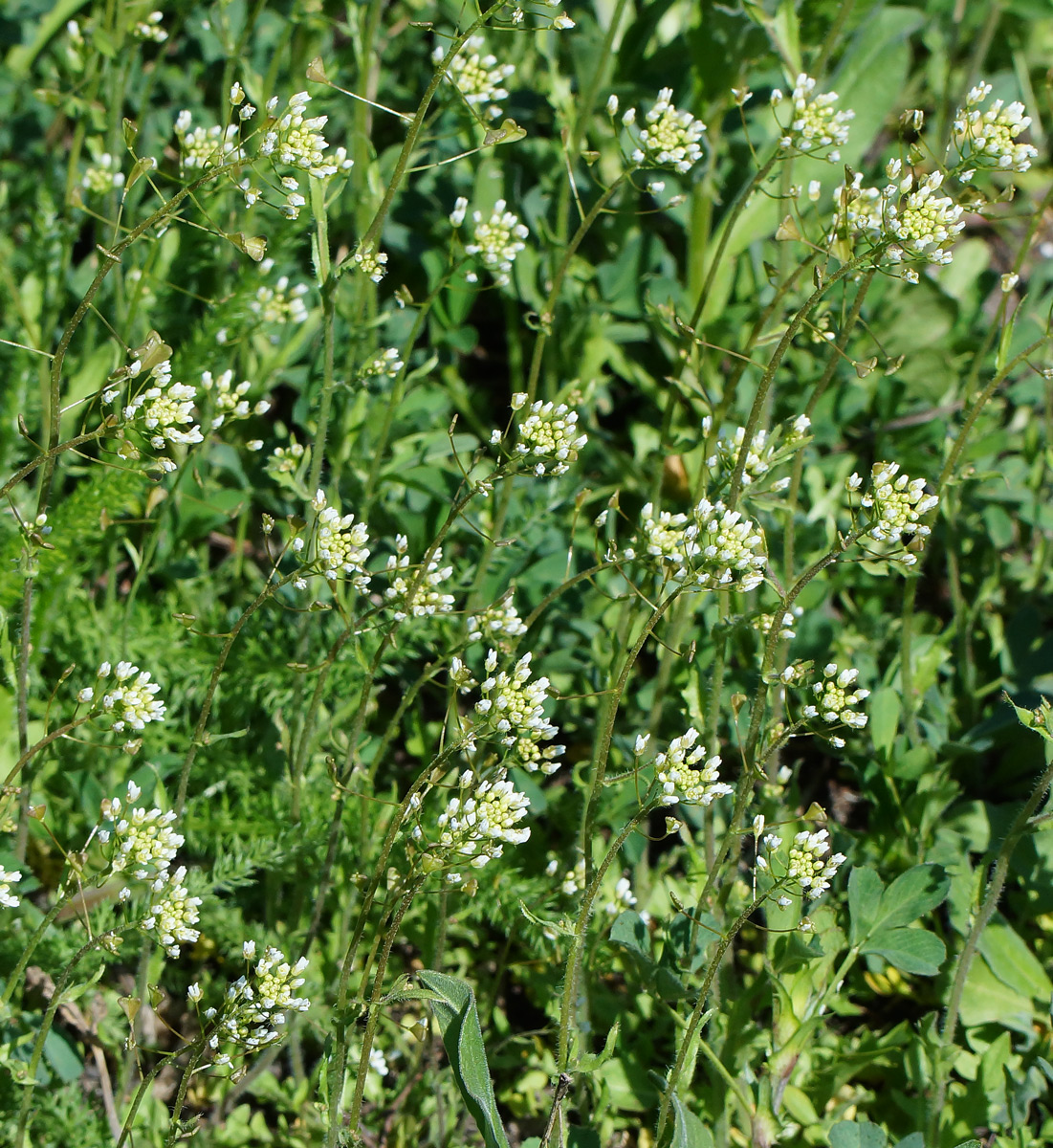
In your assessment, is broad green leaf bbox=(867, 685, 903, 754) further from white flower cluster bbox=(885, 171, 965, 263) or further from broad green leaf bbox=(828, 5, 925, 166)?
broad green leaf bbox=(828, 5, 925, 166)

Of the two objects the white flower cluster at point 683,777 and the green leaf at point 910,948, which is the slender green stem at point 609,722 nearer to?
the white flower cluster at point 683,777

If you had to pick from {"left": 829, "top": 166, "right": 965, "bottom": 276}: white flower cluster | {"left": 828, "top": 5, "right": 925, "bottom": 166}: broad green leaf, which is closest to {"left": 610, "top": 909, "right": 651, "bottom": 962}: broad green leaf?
{"left": 829, "top": 166, "right": 965, "bottom": 276}: white flower cluster

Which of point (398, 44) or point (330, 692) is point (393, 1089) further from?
point (398, 44)

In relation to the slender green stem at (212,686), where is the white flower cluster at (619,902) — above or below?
below

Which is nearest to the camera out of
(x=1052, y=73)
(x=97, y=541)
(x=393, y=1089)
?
(x=1052, y=73)

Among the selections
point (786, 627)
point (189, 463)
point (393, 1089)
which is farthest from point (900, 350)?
point (393, 1089)

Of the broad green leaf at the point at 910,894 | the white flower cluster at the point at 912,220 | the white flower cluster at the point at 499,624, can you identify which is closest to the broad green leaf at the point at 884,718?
the broad green leaf at the point at 910,894
